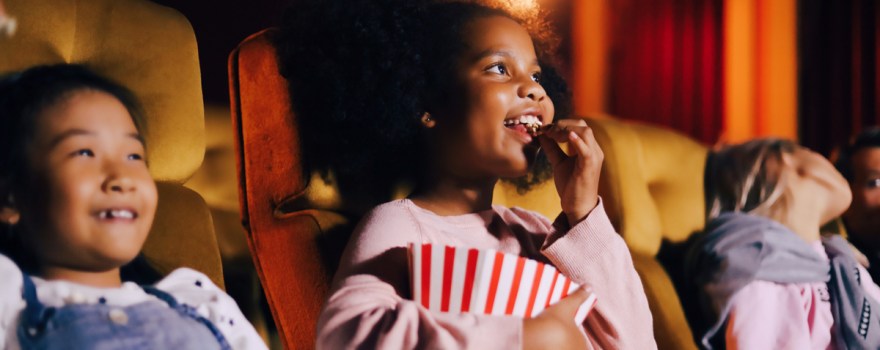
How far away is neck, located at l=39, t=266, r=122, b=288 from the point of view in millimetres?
721

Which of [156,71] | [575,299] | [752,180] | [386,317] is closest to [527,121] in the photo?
[575,299]

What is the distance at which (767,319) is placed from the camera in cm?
140

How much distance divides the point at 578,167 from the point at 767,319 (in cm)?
54

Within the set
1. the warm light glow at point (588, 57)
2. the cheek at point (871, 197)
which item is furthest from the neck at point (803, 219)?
the warm light glow at point (588, 57)

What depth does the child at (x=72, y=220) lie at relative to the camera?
688mm

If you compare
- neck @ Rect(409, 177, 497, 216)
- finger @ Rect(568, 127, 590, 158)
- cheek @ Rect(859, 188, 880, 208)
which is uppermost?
finger @ Rect(568, 127, 590, 158)

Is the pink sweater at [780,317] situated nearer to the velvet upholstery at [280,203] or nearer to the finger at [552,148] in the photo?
the finger at [552,148]

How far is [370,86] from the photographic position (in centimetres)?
109

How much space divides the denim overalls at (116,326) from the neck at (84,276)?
0.07ft

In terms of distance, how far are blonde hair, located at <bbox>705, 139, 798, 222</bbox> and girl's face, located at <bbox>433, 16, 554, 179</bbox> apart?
71 cm

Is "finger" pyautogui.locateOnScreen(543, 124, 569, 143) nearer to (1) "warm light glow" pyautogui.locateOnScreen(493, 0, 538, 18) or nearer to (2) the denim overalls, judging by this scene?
(1) "warm light glow" pyautogui.locateOnScreen(493, 0, 538, 18)

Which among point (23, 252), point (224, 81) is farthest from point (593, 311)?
point (224, 81)

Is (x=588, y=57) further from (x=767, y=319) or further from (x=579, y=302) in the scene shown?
(x=579, y=302)

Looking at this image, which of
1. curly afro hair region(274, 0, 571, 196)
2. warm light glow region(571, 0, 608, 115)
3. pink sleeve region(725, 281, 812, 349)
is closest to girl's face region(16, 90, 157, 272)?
curly afro hair region(274, 0, 571, 196)
